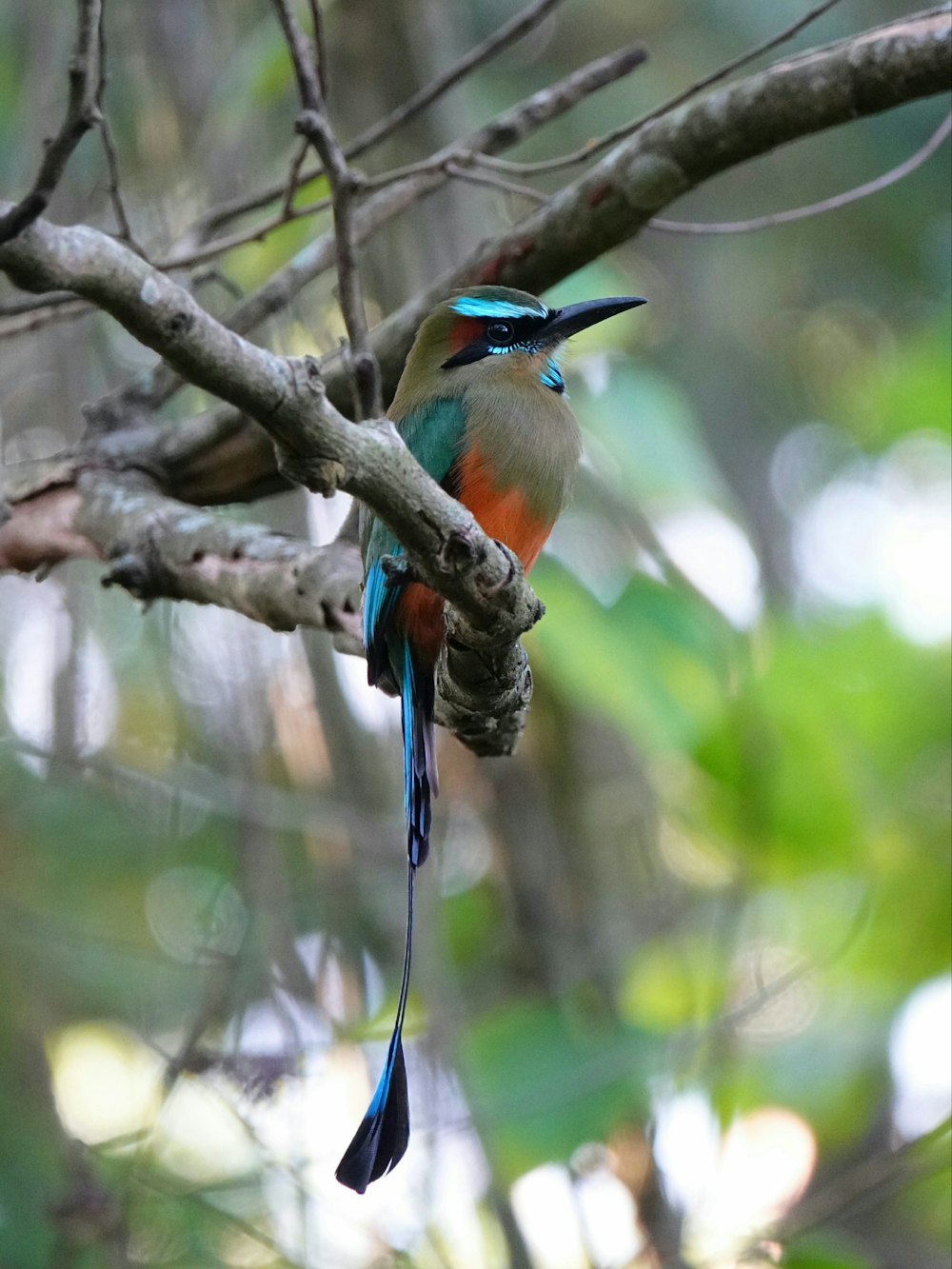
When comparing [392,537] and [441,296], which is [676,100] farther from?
[392,537]

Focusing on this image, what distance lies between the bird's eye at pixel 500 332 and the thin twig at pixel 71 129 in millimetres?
1297

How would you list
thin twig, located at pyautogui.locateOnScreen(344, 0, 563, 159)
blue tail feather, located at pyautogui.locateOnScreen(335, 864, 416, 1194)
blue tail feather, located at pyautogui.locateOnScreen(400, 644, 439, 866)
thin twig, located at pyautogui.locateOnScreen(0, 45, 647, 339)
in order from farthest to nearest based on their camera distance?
thin twig, located at pyautogui.locateOnScreen(0, 45, 647, 339), thin twig, located at pyautogui.locateOnScreen(344, 0, 563, 159), blue tail feather, located at pyautogui.locateOnScreen(400, 644, 439, 866), blue tail feather, located at pyautogui.locateOnScreen(335, 864, 416, 1194)

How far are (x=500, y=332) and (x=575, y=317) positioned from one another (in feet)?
0.56

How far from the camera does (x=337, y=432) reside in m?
2.06

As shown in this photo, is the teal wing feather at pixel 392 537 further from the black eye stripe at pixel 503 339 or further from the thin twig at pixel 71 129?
the thin twig at pixel 71 129

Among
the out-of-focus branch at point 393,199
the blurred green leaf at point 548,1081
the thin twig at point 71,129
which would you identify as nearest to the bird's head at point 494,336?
the out-of-focus branch at point 393,199

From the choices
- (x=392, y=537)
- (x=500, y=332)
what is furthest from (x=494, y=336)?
(x=392, y=537)

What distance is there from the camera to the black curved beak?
10.7 feet

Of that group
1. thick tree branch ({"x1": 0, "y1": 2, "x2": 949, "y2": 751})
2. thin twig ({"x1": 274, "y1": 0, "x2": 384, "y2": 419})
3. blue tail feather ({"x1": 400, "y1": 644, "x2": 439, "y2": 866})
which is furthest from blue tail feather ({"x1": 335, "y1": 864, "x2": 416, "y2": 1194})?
thin twig ({"x1": 274, "y1": 0, "x2": 384, "y2": 419})

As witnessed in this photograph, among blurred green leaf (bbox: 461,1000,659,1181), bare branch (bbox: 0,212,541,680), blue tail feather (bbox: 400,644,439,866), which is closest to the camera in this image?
bare branch (bbox: 0,212,541,680)

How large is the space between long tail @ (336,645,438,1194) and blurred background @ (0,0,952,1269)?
2.33 feet

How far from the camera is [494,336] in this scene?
3340 millimetres

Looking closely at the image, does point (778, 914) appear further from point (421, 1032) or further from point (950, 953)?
point (421, 1032)

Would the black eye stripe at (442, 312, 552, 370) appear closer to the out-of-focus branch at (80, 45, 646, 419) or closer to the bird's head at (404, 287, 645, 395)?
the bird's head at (404, 287, 645, 395)
